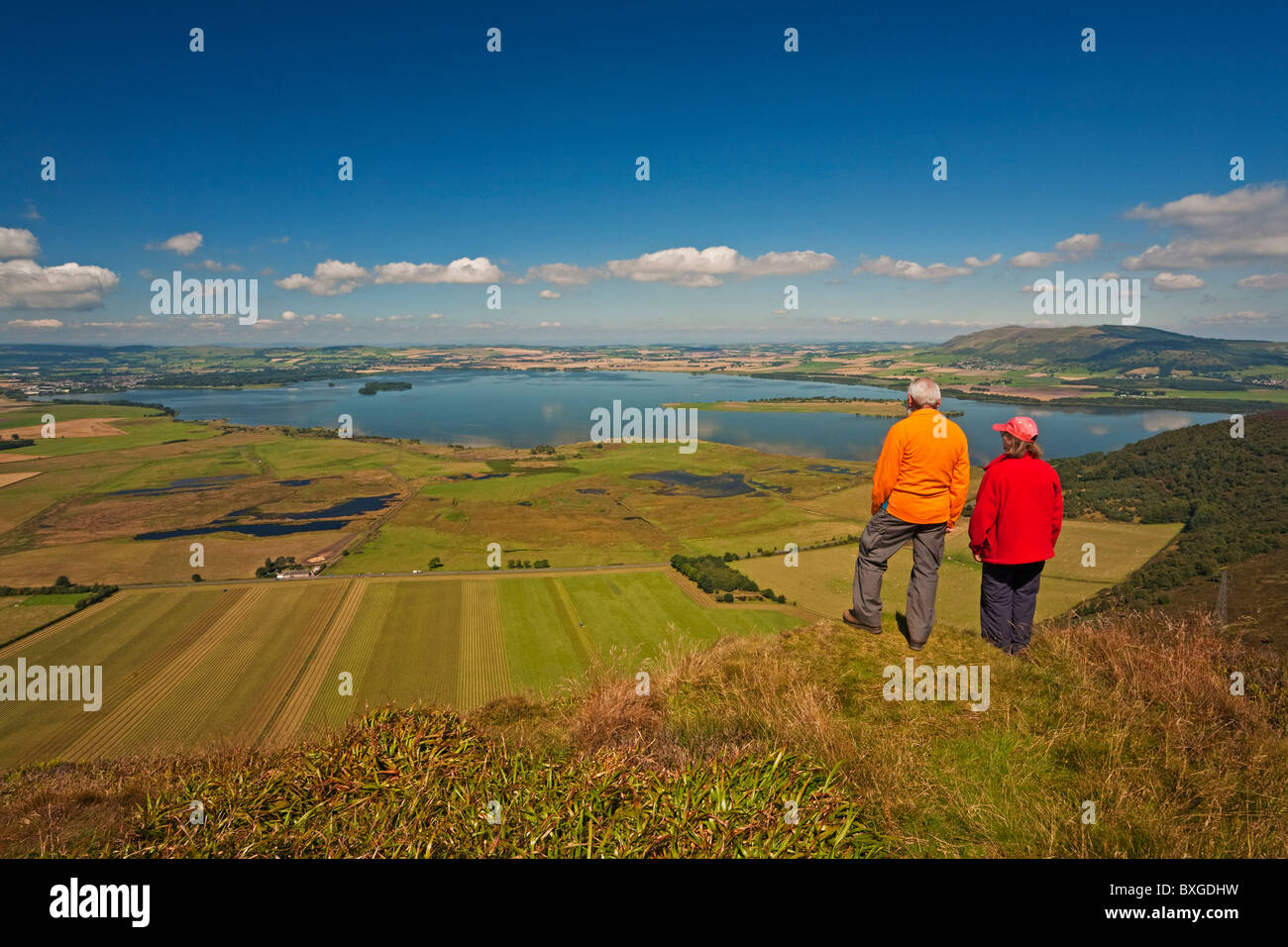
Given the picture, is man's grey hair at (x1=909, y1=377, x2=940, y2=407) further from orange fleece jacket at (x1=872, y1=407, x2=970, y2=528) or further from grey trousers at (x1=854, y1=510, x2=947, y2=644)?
grey trousers at (x1=854, y1=510, x2=947, y2=644)

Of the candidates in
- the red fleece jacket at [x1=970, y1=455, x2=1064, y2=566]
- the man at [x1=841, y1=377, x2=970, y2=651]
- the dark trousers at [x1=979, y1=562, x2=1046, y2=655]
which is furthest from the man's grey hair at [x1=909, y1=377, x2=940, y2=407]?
the dark trousers at [x1=979, y1=562, x2=1046, y2=655]

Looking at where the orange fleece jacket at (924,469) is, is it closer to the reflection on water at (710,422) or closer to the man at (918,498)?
the man at (918,498)

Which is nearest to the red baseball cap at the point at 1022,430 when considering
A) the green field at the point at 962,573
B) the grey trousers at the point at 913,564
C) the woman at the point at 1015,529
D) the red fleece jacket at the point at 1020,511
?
the woman at the point at 1015,529

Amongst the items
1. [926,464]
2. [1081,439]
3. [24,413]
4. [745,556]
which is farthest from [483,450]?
[24,413]

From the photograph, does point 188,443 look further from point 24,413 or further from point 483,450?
point 24,413

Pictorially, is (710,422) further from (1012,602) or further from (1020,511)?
(1020,511)
